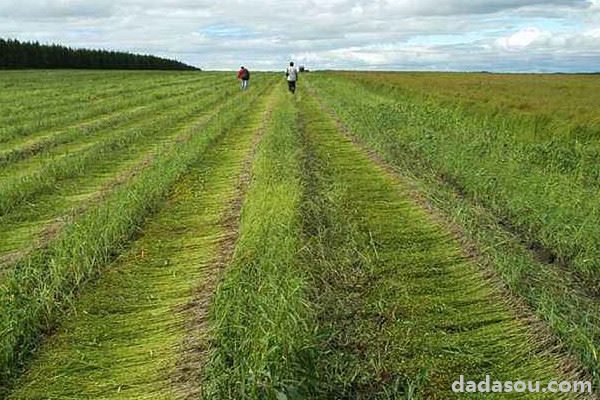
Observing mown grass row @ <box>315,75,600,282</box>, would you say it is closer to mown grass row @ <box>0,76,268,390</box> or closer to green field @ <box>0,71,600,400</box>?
green field @ <box>0,71,600,400</box>

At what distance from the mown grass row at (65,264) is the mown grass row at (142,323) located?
0.49 feet

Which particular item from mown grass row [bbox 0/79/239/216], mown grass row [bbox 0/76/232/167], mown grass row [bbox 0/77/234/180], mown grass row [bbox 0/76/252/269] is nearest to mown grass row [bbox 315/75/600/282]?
mown grass row [bbox 0/76/252/269]

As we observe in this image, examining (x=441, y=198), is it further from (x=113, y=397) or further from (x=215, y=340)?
(x=113, y=397)

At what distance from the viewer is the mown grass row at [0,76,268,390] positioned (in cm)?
479

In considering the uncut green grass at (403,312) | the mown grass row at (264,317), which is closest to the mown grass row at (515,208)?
the uncut green grass at (403,312)

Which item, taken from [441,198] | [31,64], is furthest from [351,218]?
[31,64]

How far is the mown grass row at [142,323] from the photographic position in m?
4.26

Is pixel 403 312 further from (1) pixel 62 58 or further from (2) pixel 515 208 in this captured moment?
(1) pixel 62 58

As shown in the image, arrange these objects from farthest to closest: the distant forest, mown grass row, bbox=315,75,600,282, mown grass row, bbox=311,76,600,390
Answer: the distant forest, mown grass row, bbox=315,75,600,282, mown grass row, bbox=311,76,600,390

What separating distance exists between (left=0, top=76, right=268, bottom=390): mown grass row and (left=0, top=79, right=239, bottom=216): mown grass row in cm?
129

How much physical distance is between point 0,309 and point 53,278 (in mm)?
825

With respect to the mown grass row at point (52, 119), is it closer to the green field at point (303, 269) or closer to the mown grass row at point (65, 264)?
the green field at point (303, 269)

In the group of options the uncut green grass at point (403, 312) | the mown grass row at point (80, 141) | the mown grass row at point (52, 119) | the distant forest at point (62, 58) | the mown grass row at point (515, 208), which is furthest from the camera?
the distant forest at point (62, 58)

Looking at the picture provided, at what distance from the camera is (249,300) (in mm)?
5043
